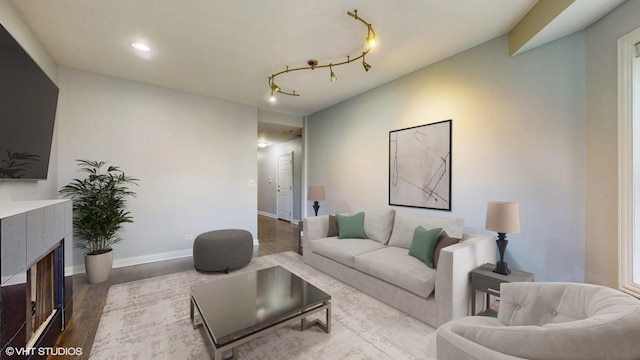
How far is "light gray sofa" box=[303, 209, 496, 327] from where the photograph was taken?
2.06 m

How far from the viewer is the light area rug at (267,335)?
180 cm

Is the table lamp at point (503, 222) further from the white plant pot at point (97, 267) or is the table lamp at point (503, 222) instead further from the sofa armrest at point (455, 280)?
the white plant pot at point (97, 267)

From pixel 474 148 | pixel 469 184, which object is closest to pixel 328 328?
pixel 469 184

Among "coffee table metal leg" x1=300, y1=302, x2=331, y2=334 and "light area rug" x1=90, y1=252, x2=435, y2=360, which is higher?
"coffee table metal leg" x1=300, y1=302, x2=331, y2=334

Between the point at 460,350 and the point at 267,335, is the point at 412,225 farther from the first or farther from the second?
the point at 460,350

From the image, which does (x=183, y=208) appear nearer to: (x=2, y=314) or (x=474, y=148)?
(x=2, y=314)

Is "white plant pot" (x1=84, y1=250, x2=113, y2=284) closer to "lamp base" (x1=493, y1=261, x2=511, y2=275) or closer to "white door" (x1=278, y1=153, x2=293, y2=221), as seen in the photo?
"lamp base" (x1=493, y1=261, x2=511, y2=275)

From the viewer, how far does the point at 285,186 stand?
25.0ft

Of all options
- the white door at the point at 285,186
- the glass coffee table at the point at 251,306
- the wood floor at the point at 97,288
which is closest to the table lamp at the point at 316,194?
the wood floor at the point at 97,288

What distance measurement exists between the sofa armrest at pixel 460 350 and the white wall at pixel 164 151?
13.8 feet

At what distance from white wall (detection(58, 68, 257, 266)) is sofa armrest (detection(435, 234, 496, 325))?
144 inches

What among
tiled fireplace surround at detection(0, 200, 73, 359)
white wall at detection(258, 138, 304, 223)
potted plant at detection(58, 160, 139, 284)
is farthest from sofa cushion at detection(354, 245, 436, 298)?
white wall at detection(258, 138, 304, 223)

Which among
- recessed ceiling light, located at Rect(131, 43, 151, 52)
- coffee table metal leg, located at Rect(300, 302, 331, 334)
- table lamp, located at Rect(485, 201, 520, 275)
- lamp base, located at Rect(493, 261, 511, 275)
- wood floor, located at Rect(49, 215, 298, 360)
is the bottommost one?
wood floor, located at Rect(49, 215, 298, 360)

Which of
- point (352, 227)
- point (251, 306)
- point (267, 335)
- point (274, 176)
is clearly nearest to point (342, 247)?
point (352, 227)
